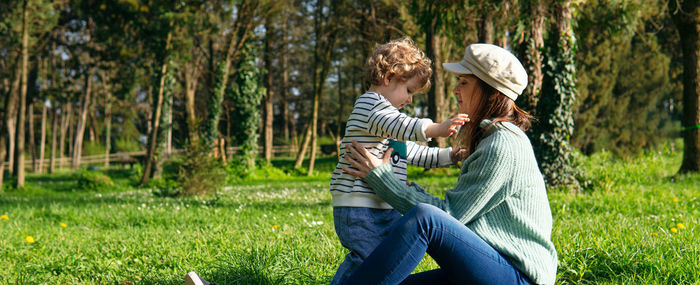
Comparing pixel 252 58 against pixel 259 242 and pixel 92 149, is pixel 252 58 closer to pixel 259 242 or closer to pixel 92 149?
pixel 259 242

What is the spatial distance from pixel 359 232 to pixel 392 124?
552 millimetres

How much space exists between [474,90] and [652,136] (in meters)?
18.0

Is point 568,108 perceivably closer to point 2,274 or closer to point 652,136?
point 2,274

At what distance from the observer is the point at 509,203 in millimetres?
2113

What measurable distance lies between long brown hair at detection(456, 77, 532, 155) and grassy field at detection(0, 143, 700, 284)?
1326 millimetres

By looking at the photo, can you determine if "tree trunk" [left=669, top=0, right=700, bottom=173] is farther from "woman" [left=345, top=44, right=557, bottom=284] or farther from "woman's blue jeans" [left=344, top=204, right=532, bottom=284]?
"woman's blue jeans" [left=344, top=204, right=532, bottom=284]

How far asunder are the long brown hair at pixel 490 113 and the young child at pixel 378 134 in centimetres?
18

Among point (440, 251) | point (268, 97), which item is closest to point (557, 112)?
point (440, 251)

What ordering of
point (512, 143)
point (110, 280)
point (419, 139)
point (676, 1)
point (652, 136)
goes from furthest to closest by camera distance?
point (652, 136)
point (676, 1)
point (110, 280)
point (419, 139)
point (512, 143)

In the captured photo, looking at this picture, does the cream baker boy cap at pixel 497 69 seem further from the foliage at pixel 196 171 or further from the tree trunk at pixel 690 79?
the tree trunk at pixel 690 79

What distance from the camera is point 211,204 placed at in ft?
25.8

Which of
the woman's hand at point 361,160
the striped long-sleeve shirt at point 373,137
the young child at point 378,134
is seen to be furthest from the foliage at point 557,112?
the woman's hand at point 361,160

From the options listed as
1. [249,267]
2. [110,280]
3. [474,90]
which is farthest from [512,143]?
[110,280]

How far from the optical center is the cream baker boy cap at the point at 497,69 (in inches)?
88.4
